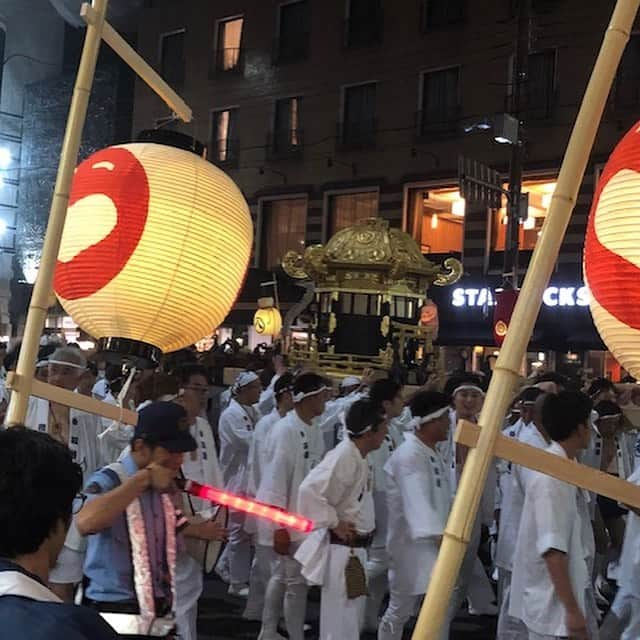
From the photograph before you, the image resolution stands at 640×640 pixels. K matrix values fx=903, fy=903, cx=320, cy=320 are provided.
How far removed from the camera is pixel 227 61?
965 inches

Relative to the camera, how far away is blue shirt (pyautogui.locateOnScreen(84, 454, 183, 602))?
336 cm

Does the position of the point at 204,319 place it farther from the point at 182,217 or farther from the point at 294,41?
the point at 294,41

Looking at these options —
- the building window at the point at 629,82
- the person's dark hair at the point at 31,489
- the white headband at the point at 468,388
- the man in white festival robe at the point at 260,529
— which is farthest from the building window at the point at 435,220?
the person's dark hair at the point at 31,489

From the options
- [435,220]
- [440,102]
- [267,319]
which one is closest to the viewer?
[267,319]

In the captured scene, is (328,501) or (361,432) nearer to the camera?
(328,501)

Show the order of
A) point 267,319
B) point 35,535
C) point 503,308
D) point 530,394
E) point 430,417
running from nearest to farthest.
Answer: point 35,535, point 430,417, point 530,394, point 503,308, point 267,319

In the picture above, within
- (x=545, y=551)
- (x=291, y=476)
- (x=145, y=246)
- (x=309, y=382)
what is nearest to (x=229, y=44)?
(x=309, y=382)

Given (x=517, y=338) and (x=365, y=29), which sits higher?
(x=365, y=29)

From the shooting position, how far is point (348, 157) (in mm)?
21891

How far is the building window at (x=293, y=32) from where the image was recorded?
2306cm

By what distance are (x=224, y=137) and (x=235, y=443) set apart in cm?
1718

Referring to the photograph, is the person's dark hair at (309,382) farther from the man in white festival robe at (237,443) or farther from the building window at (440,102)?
the building window at (440,102)

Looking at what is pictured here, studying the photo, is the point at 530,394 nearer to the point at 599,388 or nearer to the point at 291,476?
the point at 599,388

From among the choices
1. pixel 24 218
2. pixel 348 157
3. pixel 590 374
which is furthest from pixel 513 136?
pixel 24 218
